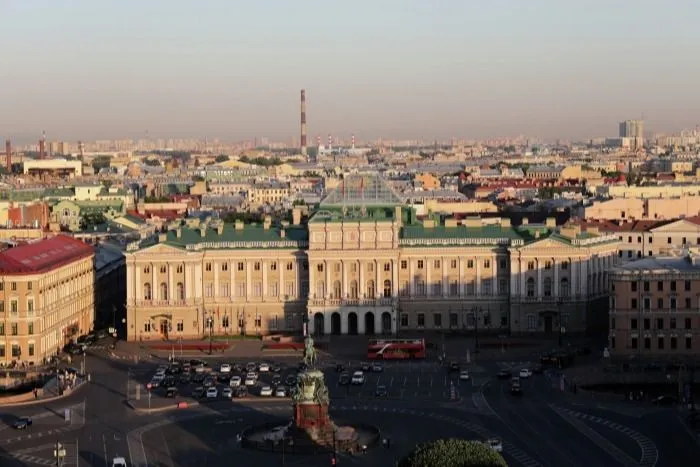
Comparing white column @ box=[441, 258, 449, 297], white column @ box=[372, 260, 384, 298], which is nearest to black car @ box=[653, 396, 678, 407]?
white column @ box=[441, 258, 449, 297]

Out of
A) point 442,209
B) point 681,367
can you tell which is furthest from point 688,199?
point 681,367

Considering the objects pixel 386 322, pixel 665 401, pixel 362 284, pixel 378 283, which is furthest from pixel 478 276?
pixel 665 401

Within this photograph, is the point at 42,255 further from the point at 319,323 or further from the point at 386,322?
the point at 386,322

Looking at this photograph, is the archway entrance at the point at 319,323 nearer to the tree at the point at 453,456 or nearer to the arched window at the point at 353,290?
the arched window at the point at 353,290

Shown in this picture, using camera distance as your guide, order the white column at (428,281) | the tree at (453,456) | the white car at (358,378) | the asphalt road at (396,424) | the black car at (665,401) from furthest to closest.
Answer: the white column at (428,281) → the white car at (358,378) → the black car at (665,401) → the asphalt road at (396,424) → the tree at (453,456)

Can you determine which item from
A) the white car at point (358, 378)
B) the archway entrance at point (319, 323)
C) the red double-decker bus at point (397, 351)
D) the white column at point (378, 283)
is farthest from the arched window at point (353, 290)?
the white car at point (358, 378)

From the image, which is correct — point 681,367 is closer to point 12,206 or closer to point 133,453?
point 133,453
